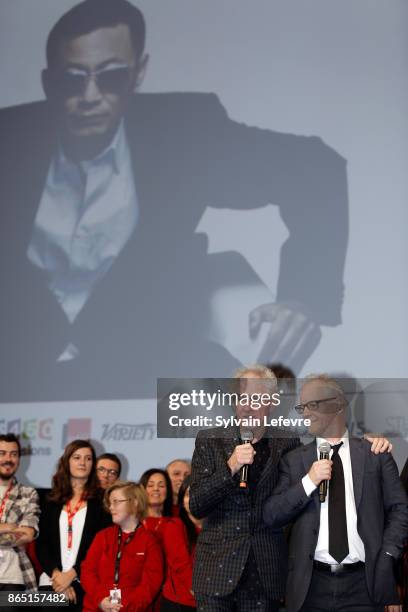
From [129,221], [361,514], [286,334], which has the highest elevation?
[129,221]

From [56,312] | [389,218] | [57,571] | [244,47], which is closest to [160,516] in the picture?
[57,571]

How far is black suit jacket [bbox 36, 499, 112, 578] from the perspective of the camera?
5.01m

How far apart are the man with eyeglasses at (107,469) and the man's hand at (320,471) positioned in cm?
251

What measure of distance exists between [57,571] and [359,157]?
323cm

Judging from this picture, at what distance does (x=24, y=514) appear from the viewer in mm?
A: 5086

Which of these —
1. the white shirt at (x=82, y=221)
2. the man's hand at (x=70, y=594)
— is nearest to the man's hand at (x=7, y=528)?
the man's hand at (x=70, y=594)

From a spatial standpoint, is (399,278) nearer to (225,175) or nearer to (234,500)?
(225,175)

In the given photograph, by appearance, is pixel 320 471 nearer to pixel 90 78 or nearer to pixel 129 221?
pixel 129 221

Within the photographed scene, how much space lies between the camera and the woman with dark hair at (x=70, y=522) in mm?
4945

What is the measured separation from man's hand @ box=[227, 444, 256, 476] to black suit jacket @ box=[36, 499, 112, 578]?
203cm

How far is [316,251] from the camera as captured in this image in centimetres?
598

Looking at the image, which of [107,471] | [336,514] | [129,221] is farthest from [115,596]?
[129,221]

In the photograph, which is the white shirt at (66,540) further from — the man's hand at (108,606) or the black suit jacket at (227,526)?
the black suit jacket at (227,526)

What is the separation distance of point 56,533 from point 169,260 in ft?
6.84
